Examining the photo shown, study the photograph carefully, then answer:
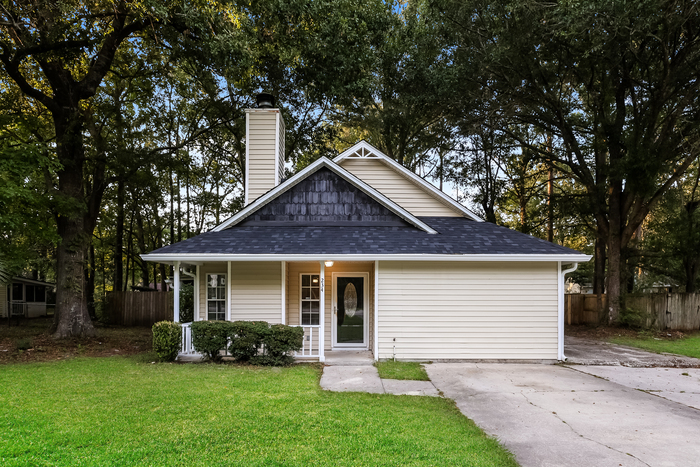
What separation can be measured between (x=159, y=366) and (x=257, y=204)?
15.0 ft

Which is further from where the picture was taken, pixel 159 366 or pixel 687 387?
pixel 159 366

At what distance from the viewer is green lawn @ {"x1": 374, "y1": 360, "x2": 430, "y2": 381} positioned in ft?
25.0

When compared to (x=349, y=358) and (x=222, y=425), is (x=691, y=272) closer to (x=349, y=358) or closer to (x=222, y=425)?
(x=349, y=358)

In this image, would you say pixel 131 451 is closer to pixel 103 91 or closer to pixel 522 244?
pixel 522 244

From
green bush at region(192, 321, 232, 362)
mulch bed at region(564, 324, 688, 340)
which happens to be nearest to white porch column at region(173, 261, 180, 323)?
green bush at region(192, 321, 232, 362)

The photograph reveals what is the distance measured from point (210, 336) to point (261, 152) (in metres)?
5.78

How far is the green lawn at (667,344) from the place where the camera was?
11.1 m

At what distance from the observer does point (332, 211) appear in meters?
10.9

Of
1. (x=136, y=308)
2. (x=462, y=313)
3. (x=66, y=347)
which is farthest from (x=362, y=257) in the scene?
(x=136, y=308)

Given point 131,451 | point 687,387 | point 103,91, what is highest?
point 103,91

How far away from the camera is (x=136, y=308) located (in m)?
17.3

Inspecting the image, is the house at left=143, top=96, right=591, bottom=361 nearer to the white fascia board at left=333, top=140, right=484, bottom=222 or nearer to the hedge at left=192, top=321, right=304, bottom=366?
the hedge at left=192, top=321, right=304, bottom=366

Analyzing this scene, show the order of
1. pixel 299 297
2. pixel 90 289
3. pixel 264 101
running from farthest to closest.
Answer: pixel 90 289 → pixel 264 101 → pixel 299 297

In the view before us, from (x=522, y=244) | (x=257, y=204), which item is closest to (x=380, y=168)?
(x=257, y=204)
